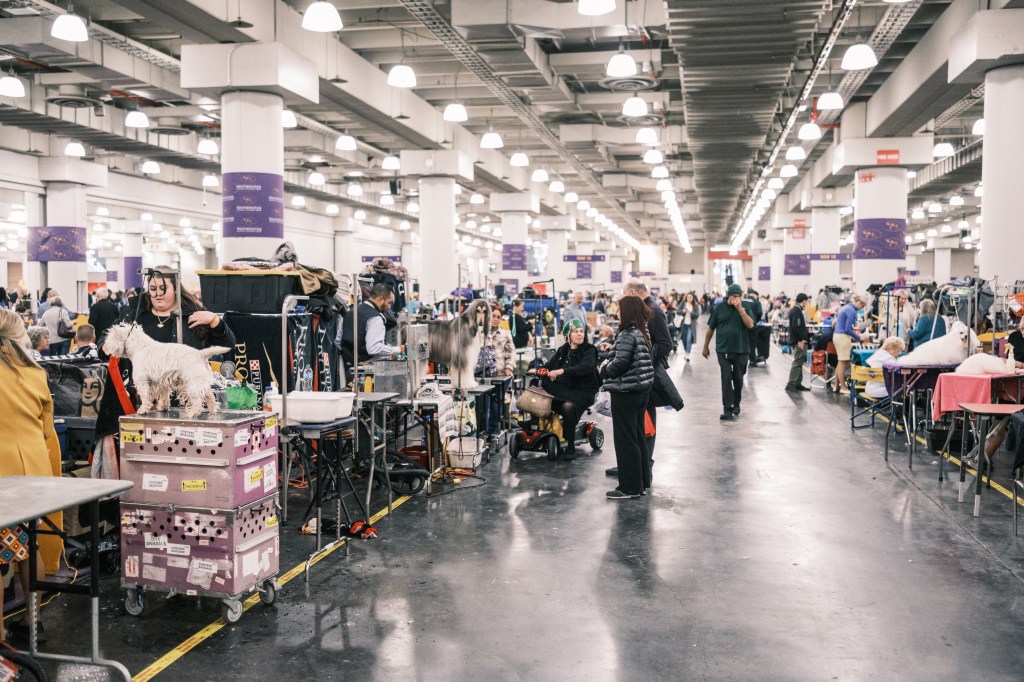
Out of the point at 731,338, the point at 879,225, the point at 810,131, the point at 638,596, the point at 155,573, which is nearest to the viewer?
the point at 155,573

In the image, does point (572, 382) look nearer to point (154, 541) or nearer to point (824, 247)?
A: point (154, 541)

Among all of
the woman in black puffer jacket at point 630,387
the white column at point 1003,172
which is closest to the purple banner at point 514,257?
the white column at point 1003,172

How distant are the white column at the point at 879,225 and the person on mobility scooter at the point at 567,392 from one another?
407 inches

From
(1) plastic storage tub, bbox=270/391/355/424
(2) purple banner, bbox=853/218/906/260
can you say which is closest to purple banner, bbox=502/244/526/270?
(2) purple banner, bbox=853/218/906/260

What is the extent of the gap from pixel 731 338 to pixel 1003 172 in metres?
3.80

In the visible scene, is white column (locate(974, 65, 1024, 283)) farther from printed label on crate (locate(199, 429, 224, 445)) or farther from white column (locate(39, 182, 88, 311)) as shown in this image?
white column (locate(39, 182, 88, 311))

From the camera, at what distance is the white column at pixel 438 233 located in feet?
61.6

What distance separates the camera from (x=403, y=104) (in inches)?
608

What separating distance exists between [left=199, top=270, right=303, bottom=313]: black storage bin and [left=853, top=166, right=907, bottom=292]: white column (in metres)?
13.6

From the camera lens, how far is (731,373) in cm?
1170

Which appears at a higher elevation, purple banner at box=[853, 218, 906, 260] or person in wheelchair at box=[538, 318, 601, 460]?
purple banner at box=[853, 218, 906, 260]

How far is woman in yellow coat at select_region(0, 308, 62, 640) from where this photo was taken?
413cm

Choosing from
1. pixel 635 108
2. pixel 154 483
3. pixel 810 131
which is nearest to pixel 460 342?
pixel 154 483

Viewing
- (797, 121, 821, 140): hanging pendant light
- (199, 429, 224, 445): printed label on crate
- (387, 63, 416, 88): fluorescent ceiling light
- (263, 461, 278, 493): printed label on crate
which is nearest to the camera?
(199, 429, 224, 445): printed label on crate
